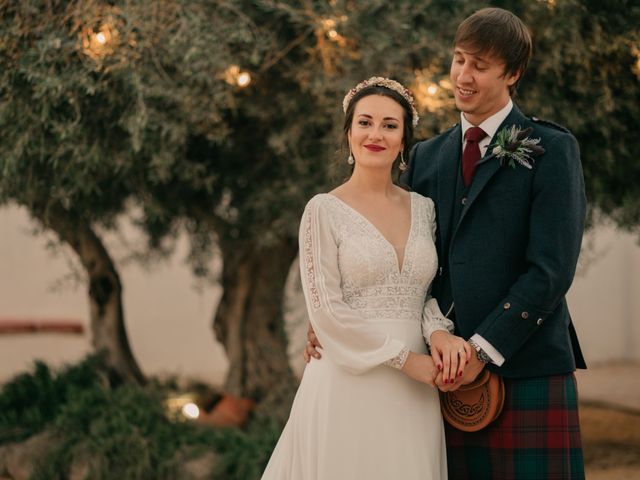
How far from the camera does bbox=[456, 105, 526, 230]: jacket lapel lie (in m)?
2.67

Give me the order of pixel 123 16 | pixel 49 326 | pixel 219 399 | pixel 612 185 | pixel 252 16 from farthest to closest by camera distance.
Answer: pixel 49 326 < pixel 219 399 < pixel 612 185 < pixel 252 16 < pixel 123 16

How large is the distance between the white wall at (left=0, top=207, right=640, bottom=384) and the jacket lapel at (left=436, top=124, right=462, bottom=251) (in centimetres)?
551

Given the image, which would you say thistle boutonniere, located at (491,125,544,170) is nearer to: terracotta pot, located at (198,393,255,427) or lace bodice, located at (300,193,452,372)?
lace bodice, located at (300,193,452,372)

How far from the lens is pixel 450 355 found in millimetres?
2555

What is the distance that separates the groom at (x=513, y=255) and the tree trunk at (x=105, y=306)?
3.87m

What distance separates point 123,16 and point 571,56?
2.25 m

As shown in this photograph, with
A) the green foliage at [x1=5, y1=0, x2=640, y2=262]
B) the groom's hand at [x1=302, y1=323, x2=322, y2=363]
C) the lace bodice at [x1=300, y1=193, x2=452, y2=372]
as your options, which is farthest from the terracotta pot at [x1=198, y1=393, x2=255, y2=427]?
the lace bodice at [x1=300, y1=193, x2=452, y2=372]

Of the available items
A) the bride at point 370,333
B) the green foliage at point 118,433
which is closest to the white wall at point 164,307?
the green foliage at point 118,433

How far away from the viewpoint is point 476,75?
2.66 metres

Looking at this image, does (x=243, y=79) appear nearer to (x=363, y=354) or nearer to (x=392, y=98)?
(x=392, y=98)

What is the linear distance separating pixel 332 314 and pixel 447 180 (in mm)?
611

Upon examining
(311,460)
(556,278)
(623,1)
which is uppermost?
(623,1)

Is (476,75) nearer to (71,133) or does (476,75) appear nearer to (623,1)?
(623,1)

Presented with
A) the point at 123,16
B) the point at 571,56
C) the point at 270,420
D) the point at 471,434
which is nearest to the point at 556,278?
the point at 471,434
